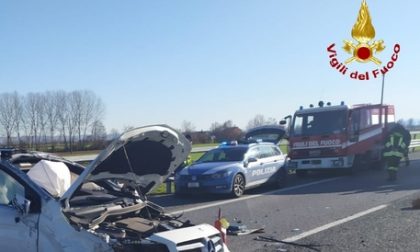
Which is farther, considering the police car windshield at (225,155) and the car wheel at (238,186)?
the police car windshield at (225,155)

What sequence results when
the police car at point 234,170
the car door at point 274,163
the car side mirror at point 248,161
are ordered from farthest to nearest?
the car door at point 274,163 < the car side mirror at point 248,161 < the police car at point 234,170

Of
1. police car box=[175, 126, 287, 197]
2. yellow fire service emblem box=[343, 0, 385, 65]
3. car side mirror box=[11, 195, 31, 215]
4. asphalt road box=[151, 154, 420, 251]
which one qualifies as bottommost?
asphalt road box=[151, 154, 420, 251]

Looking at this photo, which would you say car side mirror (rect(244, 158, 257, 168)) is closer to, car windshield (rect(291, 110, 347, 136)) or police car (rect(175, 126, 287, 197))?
police car (rect(175, 126, 287, 197))

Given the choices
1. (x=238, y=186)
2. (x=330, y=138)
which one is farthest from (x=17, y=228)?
(x=330, y=138)

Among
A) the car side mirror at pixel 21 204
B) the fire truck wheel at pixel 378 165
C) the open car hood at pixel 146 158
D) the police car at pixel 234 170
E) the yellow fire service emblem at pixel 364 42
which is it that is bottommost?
the fire truck wheel at pixel 378 165

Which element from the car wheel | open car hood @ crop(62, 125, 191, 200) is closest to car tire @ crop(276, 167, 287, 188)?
the car wheel

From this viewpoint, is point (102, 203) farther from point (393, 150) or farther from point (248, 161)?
point (393, 150)

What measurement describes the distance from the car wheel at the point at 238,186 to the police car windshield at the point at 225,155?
2.34ft

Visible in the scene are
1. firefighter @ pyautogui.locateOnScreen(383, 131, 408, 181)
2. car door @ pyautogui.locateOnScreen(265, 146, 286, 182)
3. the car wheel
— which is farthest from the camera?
firefighter @ pyautogui.locateOnScreen(383, 131, 408, 181)

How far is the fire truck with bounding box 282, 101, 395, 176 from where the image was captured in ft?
62.4

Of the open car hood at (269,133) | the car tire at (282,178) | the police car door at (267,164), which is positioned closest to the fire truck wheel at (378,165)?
the open car hood at (269,133)

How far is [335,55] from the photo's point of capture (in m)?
21.1

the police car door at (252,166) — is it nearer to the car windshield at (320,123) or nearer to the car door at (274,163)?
the car door at (274,163)

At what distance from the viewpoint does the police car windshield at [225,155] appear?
1471cm
